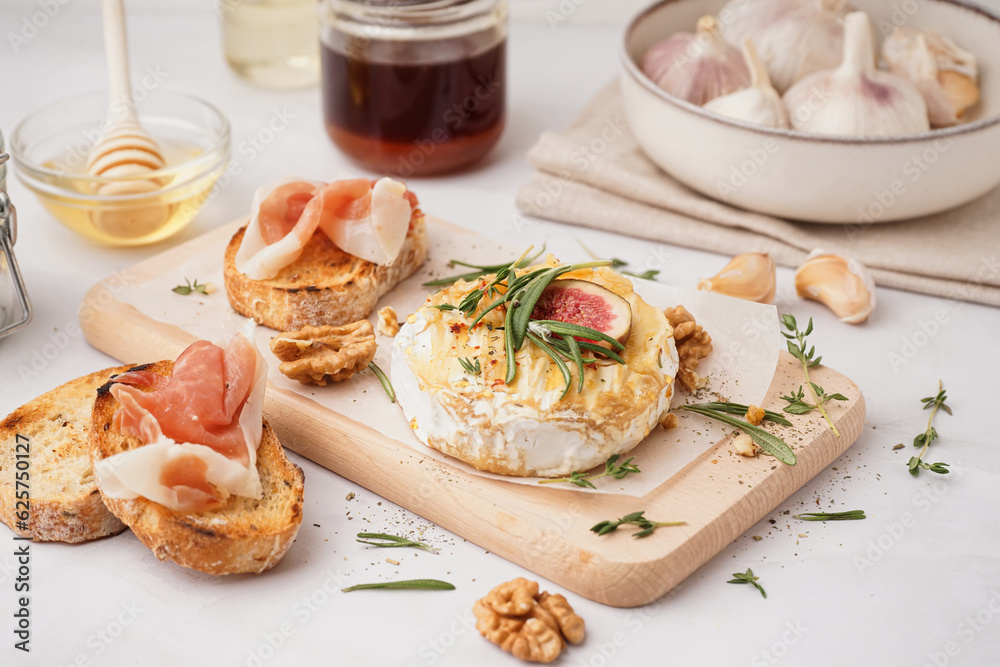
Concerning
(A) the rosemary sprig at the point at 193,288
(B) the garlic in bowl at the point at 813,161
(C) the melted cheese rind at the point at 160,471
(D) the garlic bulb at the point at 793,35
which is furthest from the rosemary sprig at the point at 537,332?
(D) the garlic bulb at the point at 793,35

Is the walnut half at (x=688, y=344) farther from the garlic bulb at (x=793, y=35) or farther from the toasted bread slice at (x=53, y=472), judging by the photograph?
the toasted bread slice at (x=53, y=472)

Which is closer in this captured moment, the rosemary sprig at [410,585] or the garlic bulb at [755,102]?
the rosemary sprig at [410,585]

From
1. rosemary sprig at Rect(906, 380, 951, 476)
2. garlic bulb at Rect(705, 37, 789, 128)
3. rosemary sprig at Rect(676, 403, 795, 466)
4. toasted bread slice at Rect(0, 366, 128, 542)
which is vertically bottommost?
toasted bread slice at Rect(0, 366, 128, 542)

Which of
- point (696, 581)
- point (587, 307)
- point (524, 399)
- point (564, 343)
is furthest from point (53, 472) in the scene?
point (696, 581)

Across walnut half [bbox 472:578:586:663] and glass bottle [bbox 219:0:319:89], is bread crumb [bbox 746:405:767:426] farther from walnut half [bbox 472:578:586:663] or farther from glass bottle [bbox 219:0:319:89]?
glass bottle [bbox 219:0:319:89]

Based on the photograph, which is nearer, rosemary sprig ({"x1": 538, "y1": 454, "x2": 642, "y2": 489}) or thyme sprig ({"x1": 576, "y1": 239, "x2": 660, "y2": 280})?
rosemary sprig ({"x1": 538, "y1": 454, "x2": 642, "y2": 489})

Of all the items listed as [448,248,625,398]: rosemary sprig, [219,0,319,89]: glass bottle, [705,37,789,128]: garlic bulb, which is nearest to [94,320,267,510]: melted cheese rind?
[448,248,625,398]: rosemary sprig
